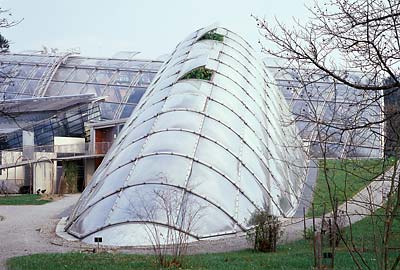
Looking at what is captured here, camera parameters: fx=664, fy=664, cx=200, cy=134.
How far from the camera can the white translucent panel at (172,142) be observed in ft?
61.8

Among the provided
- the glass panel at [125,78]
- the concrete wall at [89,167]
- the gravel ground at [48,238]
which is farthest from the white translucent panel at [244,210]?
the glass panel at [125,78]

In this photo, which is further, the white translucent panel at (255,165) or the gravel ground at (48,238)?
the white translucent panel at (255,165)

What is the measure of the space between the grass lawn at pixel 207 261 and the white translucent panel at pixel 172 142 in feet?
17.0

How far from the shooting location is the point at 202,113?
20.6 meters

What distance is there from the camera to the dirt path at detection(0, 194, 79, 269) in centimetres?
1581

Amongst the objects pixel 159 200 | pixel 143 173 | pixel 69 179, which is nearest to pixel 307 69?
pixel 159 200

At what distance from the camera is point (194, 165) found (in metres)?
18.3

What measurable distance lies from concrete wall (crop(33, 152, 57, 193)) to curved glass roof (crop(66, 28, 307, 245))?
17856 millimetres

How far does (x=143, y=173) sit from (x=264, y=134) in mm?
6284

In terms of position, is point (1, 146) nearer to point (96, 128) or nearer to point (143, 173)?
point (96, 128)

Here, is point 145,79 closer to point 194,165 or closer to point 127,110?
point 127,110

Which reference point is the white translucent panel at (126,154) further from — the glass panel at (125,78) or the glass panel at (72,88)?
the glass panel at (72,88)

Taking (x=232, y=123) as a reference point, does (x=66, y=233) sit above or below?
below

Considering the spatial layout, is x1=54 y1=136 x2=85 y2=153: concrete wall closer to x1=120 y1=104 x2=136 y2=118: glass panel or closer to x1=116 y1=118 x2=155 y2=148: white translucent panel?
x1=120 y1=104 x2=136 y2=118: glass panel
